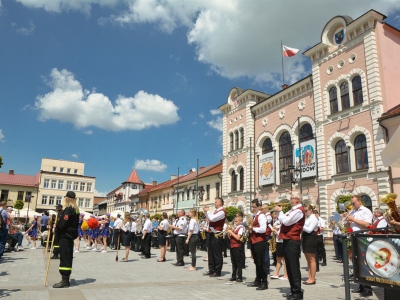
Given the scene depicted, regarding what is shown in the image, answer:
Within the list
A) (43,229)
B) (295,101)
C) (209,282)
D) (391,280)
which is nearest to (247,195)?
(295,101)

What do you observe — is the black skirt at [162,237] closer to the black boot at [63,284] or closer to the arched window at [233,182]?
the black boot at [63,284]

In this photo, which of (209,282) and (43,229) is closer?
(209,282)

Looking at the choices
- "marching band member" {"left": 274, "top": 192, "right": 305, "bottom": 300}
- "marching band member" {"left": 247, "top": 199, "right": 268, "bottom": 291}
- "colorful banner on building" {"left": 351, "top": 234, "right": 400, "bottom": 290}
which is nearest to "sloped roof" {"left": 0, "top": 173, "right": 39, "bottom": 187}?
"marching band member" {"left": 247, "top": 199, "right": 268, "bottom": 291}

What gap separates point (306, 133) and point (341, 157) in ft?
13.8

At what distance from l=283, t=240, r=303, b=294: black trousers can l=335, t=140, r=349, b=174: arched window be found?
18959 mm

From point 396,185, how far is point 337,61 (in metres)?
10.4

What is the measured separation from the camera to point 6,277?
27.6 ft

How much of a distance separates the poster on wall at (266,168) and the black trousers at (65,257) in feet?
81.0

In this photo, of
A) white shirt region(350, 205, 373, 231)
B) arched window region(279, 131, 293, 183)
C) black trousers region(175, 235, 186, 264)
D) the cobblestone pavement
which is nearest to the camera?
the cobblestone pavement

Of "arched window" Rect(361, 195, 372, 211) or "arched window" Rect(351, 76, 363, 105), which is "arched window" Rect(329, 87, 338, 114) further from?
"arched window" Rect(361, 195, 372, 211)

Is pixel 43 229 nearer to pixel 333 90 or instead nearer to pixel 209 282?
pixel 209 282

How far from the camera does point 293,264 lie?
644 centimetres

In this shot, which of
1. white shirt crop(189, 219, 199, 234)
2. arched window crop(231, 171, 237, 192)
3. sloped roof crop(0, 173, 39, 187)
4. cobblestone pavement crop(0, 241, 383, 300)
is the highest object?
sloped roof crop(0, 173, 39, 187)

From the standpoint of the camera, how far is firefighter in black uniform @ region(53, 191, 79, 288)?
24.0 ft
